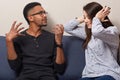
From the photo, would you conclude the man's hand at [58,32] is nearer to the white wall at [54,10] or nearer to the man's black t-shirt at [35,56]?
the man's black t-shirt at [35,56]

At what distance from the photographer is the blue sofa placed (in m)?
2.29

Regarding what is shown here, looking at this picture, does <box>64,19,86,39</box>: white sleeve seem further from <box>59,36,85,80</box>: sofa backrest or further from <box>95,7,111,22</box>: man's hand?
<box>95,7,111,22</box>: man's hand

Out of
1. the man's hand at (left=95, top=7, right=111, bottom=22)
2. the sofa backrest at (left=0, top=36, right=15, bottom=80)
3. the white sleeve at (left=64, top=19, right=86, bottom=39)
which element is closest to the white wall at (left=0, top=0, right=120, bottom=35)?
the white sleeve at (left=64, top=19, right=86, bottom=39)

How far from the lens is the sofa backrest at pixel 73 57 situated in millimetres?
2291

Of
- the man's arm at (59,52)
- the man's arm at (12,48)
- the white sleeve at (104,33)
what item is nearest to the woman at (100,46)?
the white sleeve at (104,33)

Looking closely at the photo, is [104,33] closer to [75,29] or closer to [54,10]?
[75,29]

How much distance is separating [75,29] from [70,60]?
30 centimetres

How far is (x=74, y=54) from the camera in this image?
7.75 feet

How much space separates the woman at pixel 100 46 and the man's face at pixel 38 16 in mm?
390

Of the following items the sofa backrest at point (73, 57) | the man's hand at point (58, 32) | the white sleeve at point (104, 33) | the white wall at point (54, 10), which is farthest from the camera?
the white wall at point (54, 10)

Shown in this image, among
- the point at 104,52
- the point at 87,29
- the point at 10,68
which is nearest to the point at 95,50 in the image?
the point at 104,52

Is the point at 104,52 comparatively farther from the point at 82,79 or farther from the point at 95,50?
the point at 82,79

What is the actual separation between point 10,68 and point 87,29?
2.63 ft

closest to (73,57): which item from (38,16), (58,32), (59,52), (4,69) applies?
(59,52)
